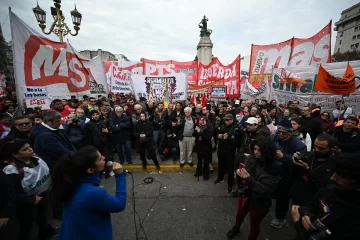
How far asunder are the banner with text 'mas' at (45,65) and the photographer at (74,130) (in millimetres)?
1868

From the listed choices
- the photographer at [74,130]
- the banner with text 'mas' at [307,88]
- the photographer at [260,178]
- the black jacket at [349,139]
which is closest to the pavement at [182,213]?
the photographer at [260,178]

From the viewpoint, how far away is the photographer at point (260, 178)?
7.04ft

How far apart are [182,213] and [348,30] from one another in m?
79.5

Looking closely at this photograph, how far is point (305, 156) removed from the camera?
2.34m

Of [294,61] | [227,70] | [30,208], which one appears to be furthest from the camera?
[227,70]

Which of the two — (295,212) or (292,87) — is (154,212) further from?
(292,87)

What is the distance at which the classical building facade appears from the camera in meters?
48.7

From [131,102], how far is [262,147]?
20.4 ft

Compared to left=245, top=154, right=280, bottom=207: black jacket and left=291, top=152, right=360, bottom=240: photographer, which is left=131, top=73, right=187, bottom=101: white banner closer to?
left=245, top=154, right=280, bottom=207: black jacket

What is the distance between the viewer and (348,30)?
51.5 m

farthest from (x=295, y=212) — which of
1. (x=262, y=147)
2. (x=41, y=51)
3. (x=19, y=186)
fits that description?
(x=41, y=51)

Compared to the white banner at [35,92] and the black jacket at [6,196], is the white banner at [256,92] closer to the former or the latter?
the black jacket at [6,196]

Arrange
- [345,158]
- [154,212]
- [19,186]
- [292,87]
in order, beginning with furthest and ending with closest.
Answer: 1. [292,87]
2. [154,212]
3. [19,186]
4. [345,158]

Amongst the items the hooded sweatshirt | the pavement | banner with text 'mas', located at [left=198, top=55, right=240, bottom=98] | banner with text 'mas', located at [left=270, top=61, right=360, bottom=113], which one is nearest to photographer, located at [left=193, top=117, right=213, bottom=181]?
the pavement
